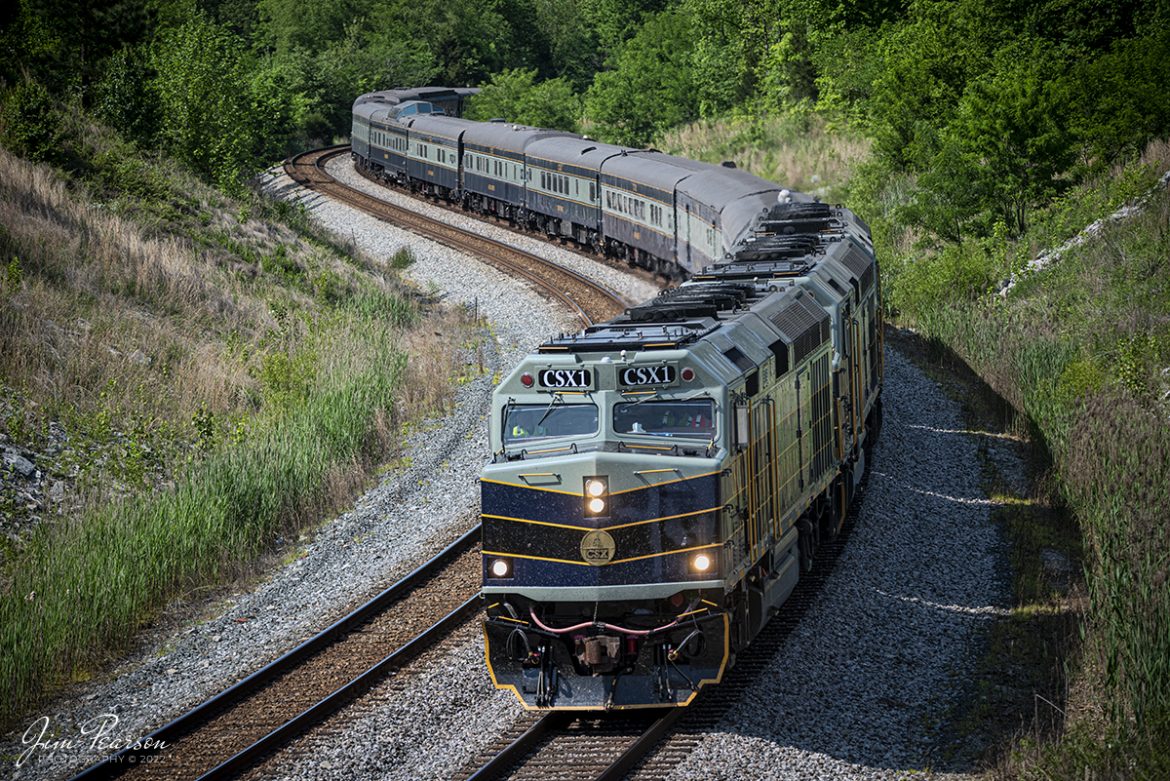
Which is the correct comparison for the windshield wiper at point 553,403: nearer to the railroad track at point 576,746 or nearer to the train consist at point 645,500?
the train consist at point 645,500

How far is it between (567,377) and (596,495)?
1143 millimetres

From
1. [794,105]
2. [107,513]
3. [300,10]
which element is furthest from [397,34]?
[107,513]

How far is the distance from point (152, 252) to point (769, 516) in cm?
2075

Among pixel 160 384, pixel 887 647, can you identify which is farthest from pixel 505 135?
pixel 887 647

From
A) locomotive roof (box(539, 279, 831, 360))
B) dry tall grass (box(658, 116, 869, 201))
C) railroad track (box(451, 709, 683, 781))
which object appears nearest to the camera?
railroad track (box(451, 709, 683, 781))

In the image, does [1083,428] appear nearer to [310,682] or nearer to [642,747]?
→ [642,747]

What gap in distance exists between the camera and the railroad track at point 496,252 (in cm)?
3338

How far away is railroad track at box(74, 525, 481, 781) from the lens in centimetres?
1198

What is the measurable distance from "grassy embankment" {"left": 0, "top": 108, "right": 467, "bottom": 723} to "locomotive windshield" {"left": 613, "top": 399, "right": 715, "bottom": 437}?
22.3ft

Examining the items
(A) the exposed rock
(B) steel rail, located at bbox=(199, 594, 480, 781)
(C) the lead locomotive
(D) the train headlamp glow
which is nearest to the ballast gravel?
(C) the lead locomotive

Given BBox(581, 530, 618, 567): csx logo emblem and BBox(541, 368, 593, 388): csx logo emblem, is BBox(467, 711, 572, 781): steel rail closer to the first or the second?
BBox(581, 530, 618, 567): csx logo emblem

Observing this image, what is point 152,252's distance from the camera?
3005cm

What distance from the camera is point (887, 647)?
14.0 metres

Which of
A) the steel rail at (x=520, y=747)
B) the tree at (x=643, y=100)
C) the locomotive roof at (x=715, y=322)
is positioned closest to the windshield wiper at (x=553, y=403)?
the locomotive roof at (x=715, y=322)
